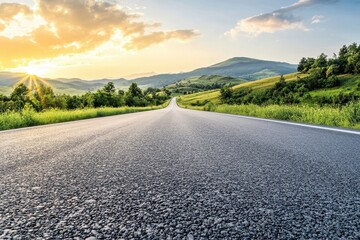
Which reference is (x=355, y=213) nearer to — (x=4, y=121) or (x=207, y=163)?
(x=207, y=163)

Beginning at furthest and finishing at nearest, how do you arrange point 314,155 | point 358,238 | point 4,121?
point 4,121, point 314,155, point 358,238

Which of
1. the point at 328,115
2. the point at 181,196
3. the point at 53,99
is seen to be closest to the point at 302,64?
the point at 53,99

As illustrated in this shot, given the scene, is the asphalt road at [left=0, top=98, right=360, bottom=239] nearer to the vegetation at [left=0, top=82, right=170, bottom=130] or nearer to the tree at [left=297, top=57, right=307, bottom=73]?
the vegetation at [left=0, top=82, right=170, bottom=130]

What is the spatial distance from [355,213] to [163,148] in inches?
147

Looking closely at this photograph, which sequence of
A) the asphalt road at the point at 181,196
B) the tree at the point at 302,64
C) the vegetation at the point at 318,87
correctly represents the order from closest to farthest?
the asphalt road at the point at 181,196 < the vegetation at the point at 318,87 < the tree at the point at 302,64

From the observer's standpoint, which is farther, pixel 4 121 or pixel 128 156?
pixel 4 121

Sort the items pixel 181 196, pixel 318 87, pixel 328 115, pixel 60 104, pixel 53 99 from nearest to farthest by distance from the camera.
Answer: pixel 181 196, pixel 328 115, pixel 53 99, pixel 60 104, pixel 318 87

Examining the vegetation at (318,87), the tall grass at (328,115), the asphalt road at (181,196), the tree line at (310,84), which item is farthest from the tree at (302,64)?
the asphalt road at (181,196)

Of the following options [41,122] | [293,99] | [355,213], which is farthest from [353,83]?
[355,213]

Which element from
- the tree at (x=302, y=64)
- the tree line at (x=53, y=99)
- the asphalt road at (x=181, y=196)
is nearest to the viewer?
the asphalt road at (x=181, y=196)

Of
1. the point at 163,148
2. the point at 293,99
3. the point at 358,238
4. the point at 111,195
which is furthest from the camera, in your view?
the point at 293,99

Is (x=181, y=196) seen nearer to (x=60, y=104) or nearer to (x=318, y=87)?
(x=60, y=104)

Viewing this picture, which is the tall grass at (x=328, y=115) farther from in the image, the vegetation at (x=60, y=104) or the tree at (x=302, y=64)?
the tree at (x=302, y=64)

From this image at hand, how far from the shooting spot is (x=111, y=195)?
2.47 m
